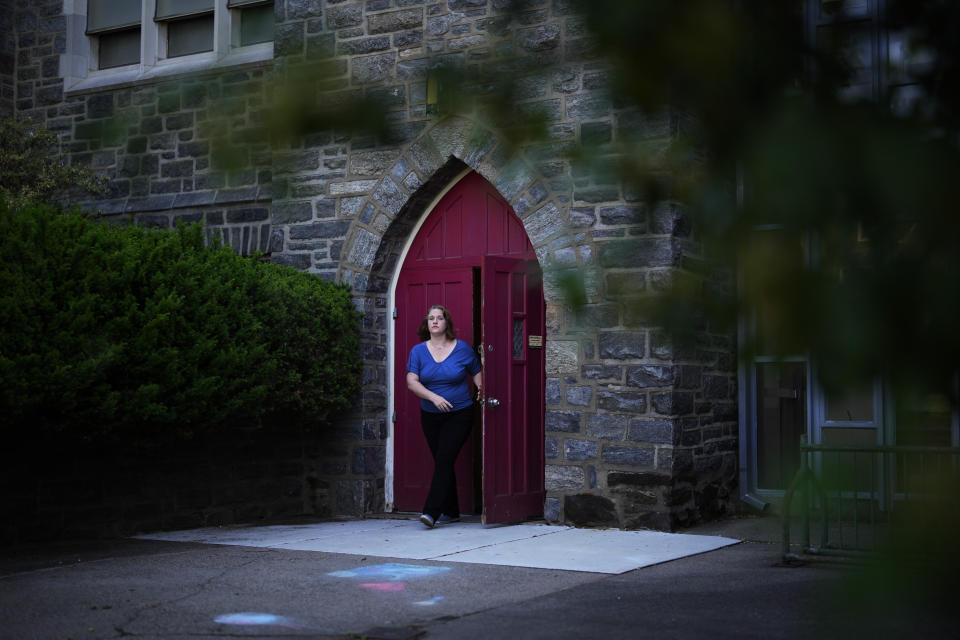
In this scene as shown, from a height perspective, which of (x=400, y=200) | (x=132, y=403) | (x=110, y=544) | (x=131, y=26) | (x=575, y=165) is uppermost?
(x=131, y=26)

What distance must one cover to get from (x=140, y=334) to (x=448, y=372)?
2555mm

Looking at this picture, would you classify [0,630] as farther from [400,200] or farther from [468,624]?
[400,200]

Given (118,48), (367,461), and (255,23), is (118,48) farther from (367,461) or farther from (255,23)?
(367,461)

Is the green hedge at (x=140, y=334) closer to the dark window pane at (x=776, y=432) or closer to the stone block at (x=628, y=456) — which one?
the stone block at (x=628, y=456)

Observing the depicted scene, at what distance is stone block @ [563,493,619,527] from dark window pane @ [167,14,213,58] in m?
6.13

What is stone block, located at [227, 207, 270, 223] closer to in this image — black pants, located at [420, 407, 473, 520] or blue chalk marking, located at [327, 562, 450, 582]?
black pants, located at [420, 407, 473, 520]

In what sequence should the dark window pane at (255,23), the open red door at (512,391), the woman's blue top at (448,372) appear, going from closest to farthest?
the open red door at (512,391) < the woman's blue top at (448,372) < the dark window pane at (255,23)

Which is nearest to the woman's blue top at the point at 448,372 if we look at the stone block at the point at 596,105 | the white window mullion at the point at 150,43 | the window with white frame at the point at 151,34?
the window with white frame at the point at 151,34

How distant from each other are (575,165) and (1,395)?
6.21 metres

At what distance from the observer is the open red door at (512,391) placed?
9031 millimetres

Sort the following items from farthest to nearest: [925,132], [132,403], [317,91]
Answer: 1. [132,403]
2. [317,91]
3. [925,132]

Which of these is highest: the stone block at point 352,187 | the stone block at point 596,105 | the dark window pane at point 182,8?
the dark window pane at point 182,8

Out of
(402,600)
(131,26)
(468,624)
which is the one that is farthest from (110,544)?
(131,26)

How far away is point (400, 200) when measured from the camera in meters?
9.98
